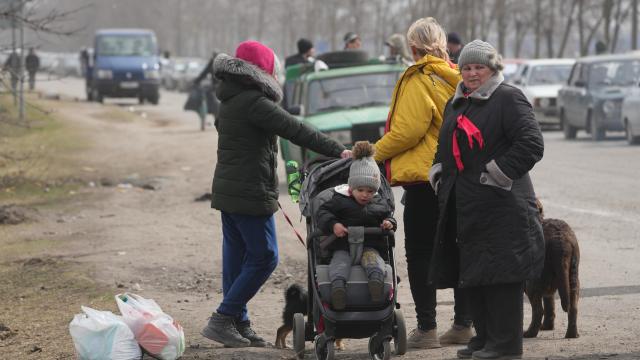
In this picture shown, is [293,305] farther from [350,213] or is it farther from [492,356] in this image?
[492,356]

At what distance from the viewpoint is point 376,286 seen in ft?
22.9

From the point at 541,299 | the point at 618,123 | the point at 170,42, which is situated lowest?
the point at 170,42

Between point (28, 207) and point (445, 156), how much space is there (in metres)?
11.0

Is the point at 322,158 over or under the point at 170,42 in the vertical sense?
over

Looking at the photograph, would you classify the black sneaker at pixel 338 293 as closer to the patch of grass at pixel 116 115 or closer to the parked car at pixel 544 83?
the parked car at pixel 544 83

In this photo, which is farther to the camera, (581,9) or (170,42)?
(170,42)

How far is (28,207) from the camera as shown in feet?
56.3

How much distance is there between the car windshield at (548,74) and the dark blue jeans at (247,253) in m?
25.2

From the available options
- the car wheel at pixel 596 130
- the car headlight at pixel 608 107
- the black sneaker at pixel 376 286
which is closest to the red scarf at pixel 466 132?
the black sneaker at pixel 376 286

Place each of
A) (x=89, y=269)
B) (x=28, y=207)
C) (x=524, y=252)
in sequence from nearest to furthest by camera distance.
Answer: (x=524, y=252)
(x=89, y=269)
(x=28, y=207)

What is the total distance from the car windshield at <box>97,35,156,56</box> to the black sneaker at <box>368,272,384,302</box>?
4376 cm

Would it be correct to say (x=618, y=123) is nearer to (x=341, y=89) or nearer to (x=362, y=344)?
(x=341, y=89)

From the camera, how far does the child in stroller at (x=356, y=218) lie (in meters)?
7.01

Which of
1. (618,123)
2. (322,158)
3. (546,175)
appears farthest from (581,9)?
(322,158)
